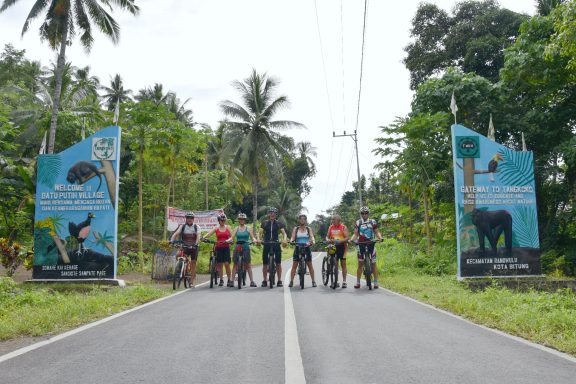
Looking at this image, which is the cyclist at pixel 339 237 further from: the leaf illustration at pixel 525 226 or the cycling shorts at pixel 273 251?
the leaf illustration at pixel 525 226

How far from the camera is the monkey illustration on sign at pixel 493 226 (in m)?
12.3

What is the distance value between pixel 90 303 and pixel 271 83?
1060 inches

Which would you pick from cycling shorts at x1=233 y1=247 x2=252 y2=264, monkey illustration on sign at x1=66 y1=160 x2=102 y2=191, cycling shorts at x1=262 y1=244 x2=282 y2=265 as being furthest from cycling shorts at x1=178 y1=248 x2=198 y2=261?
monkey illustration on sign at x1=66 y1=160 x2=102 y2=191

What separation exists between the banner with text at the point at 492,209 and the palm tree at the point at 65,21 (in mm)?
16221

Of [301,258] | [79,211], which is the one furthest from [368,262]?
[79,211]

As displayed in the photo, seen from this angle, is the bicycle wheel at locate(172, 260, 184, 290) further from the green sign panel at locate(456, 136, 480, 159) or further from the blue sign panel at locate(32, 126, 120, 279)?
the green sign panel at locate(456, 136, 480, 159)

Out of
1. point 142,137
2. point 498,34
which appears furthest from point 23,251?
point 498,34

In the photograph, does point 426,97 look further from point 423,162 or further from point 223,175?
point 223,175

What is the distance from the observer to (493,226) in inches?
486

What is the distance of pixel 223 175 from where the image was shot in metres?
39.2

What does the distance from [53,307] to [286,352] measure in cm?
474

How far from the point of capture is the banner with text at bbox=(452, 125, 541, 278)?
12.2 m

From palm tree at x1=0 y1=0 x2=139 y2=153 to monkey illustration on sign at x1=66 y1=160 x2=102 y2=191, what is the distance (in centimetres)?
885

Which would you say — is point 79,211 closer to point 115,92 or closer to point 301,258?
point 301,258
